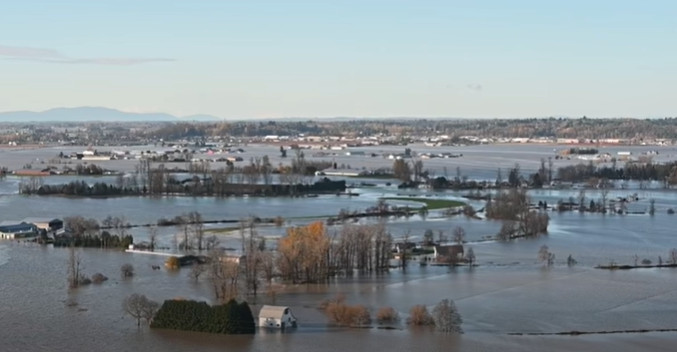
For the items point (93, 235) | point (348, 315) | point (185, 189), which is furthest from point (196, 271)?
point (185, 189)

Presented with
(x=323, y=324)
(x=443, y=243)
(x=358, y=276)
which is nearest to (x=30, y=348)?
(x=323, y=324)

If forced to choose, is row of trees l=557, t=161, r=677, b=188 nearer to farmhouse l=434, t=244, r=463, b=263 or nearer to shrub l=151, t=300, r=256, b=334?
farmhouse l=434, t=244, r=463, b=263

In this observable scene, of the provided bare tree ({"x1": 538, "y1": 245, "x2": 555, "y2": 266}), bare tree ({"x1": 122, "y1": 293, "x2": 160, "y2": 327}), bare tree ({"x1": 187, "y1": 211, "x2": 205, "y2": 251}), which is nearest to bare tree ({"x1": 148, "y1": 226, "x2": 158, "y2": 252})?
bare tree ({"x1": 187, "y1": 211, "x2": 205, "y2": 251})

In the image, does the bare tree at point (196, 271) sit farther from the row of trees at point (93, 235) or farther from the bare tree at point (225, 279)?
the row of trees at point (93, 235)

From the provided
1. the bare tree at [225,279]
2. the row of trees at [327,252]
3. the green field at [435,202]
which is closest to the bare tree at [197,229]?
the row of trees at [327,252]

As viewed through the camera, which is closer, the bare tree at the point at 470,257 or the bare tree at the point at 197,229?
the bare tree at the point at 470,257

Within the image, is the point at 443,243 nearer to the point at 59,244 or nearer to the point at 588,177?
the point at 59,244
